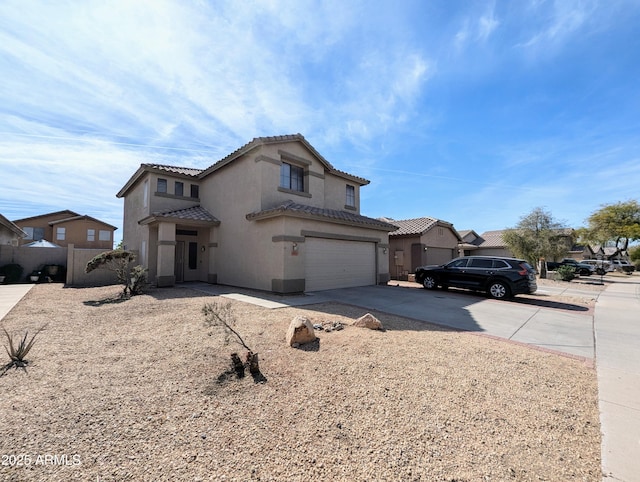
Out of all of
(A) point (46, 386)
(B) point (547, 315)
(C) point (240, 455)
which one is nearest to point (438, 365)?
(C) point (240, 455)

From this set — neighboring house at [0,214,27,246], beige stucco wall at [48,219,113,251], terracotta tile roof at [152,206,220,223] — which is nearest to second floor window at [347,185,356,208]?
terracotta tile roof at [152,206,220,223]

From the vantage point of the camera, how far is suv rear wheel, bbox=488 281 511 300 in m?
12.1

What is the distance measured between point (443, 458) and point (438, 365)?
7.48ft

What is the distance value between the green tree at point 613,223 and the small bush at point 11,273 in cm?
6004

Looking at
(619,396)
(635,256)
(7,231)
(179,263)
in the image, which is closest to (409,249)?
(179,263)

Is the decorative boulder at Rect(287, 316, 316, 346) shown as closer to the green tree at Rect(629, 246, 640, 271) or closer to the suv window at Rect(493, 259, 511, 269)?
the suv window at Rect(493, 259, 511, 269)

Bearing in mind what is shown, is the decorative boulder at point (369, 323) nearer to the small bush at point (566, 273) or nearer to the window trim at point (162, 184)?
the window trim at point (162, 184)

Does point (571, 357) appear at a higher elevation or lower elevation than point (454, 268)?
lower

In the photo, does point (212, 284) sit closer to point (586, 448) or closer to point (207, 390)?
point (207, 390)

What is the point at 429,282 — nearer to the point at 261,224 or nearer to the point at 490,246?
the point at 261,224

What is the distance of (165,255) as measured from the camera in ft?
46.3

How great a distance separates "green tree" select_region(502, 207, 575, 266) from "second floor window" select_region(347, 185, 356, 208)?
16.4 m

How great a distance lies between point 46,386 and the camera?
4070 mm

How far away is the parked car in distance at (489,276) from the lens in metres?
11.8
